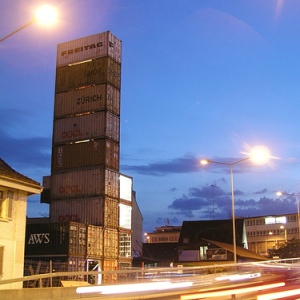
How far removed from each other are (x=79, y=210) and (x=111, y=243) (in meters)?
4.49

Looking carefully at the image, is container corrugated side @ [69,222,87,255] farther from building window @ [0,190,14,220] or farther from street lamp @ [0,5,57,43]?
street lamp @ [0,5,57,43]

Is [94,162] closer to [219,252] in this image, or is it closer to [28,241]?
[28,241]

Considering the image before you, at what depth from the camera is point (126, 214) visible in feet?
180

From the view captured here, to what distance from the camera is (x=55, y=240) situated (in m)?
44.5

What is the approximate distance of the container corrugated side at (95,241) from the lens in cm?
4654

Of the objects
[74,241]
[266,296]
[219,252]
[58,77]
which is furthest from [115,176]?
[266,296]

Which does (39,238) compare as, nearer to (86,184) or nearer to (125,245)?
(86,184)

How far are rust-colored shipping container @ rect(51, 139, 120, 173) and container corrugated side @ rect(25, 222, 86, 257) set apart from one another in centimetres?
832

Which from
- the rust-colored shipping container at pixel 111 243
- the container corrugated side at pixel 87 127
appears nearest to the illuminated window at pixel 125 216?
the rust-colored shipping container at pixel 111 243

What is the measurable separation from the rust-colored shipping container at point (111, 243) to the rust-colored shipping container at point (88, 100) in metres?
12.2

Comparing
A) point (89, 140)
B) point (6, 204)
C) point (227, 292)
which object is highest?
point (89, 140)

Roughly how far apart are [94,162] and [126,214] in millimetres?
6951

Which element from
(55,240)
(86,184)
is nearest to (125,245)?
(86,184)

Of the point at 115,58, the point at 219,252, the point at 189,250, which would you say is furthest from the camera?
the point at 189,250
